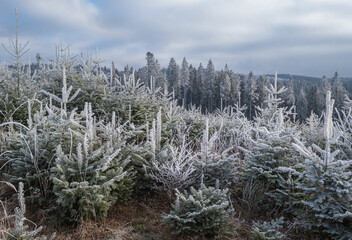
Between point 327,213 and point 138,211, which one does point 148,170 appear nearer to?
point 138,211

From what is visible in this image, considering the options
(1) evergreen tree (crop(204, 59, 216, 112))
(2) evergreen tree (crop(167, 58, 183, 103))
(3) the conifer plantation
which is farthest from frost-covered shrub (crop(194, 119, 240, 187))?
(1) evergreen tree (crop(204, 59, 216, 112))

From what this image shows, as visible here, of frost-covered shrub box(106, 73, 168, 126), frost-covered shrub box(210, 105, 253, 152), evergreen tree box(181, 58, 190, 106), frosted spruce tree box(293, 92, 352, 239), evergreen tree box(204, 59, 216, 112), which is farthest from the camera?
evergreen tree box(181, 58, 190, 106)

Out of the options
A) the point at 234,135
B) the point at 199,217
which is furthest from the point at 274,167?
the point at 234,135

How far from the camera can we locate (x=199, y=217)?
3.47 meters

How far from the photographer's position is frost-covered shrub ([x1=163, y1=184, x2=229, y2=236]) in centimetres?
340

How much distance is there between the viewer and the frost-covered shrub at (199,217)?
3404mm

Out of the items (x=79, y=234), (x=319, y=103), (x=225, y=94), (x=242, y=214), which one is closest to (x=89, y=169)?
(x=79, y=234)

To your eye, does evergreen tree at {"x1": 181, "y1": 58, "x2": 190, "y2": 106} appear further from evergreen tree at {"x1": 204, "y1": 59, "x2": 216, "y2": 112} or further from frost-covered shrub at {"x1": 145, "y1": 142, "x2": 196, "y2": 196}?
frost-covered shrub at {"x1": 145, "y1": 142, "x2": 196, "y2": 196}

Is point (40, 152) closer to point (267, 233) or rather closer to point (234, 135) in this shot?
point (267, 233)

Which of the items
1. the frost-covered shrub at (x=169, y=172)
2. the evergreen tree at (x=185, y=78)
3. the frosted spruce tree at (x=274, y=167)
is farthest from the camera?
the evergreen tree at (x=185, y=78)

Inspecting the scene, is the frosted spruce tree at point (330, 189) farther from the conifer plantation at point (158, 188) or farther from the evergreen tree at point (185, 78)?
the evergreen tree at point (185, 78)

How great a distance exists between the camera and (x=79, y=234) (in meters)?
3.43

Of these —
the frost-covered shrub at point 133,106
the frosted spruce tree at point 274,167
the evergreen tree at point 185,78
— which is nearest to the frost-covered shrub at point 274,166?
the frosted spruce tree at point 274,167

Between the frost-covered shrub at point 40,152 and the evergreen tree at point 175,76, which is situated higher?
the evergreen tree at point 175,76
